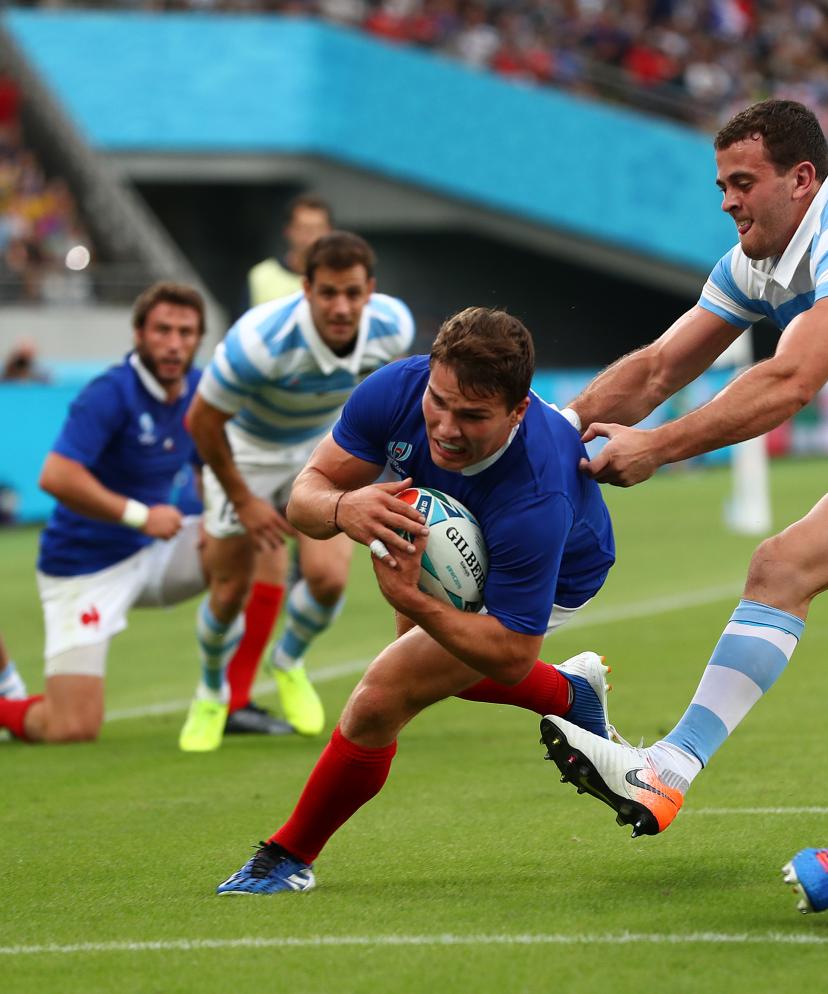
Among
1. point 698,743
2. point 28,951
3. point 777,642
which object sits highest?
point 777,642

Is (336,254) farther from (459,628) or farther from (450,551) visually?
(459,628)

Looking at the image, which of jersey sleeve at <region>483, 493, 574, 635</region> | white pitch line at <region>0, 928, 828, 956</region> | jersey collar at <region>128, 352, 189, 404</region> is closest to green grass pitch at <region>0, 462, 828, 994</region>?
white pitch line at <region>0, 928, 828, 956</region>

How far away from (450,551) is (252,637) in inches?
155

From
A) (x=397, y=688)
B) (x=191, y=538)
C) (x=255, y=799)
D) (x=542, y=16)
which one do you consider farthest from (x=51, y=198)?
(x=397, y=688)

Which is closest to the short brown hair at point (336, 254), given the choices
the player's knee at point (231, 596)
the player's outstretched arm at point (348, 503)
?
the player's knee at point (231, 596)

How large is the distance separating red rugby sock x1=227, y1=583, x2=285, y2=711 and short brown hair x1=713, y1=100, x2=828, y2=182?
13.4ft

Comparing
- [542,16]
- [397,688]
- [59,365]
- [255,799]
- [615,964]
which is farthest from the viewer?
[542,16]

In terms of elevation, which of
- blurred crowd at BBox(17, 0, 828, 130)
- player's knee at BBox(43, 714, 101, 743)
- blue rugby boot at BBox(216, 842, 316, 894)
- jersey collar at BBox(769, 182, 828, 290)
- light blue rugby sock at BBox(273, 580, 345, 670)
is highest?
blurred crowd at BBox(17, 0, 828, 130)

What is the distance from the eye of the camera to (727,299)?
5449 millimetres

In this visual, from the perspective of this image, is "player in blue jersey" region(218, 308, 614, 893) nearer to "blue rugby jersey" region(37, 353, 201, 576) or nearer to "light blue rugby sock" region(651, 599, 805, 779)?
"light blue rugby sock" region(651, 599, 805, 779)

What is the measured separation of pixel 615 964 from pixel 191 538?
15.1 ft

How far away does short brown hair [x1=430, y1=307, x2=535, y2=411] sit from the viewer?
434 centimetres

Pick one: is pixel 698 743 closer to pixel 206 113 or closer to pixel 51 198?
pixel 51 198

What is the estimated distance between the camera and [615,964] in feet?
13.6
